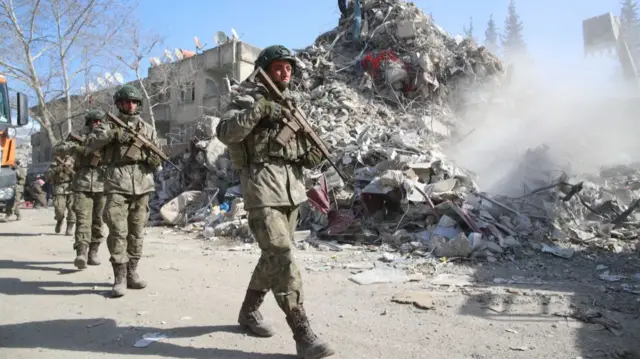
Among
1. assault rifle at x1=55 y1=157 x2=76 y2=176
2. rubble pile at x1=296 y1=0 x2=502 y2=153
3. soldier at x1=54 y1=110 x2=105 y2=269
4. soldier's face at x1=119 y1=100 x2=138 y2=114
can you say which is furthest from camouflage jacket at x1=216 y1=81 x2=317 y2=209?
rubble pile at x1=296 y1=0 x2=502 y2=153

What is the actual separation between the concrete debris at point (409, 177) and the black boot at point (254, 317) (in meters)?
1.74

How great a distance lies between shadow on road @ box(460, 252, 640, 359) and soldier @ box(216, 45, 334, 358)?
1.53 meters

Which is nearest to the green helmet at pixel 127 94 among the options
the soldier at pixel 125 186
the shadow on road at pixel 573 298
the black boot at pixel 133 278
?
the soldier at pixel 125 186

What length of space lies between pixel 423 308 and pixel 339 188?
3.99 meters

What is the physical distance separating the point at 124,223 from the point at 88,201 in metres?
2.02

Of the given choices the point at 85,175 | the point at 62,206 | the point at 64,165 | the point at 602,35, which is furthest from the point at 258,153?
the point at 602,35

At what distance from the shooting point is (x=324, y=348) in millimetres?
2227

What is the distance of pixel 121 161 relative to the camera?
382 centimetres

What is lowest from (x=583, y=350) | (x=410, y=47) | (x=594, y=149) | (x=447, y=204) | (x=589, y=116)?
(x=583, y=350)

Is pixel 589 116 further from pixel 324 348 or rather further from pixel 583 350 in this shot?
pixel 324 348

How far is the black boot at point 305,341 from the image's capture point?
7.29 ft

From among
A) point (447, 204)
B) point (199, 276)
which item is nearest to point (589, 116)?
point (447, 204)

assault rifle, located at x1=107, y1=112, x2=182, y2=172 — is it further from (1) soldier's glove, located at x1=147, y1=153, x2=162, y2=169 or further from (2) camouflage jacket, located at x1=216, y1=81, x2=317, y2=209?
(2) camouflage jacket, located at x1=216, y1=81, x2=317, y2=209

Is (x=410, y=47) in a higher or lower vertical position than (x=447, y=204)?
higher
